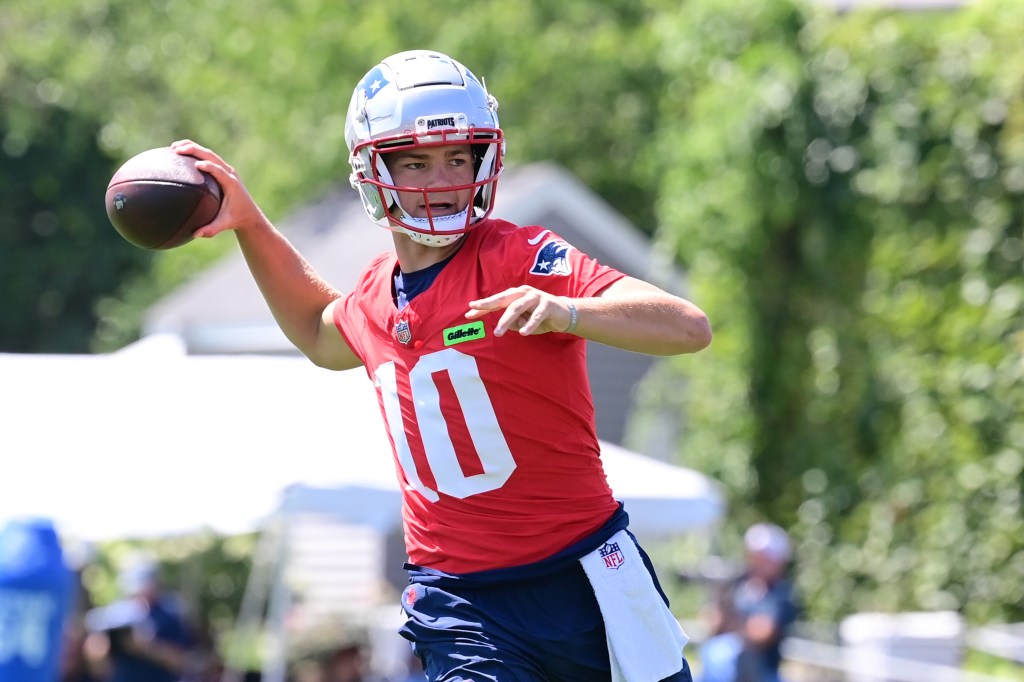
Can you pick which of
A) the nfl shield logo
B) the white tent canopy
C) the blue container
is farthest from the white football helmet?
the white tent canopy

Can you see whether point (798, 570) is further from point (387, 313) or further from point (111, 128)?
point (111, 128)

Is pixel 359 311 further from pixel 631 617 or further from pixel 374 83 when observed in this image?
pixel 631 617

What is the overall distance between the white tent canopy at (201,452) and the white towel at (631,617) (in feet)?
20.1

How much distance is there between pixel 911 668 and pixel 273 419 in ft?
16.7

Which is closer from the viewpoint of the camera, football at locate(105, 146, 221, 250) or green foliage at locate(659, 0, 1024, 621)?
football at locate(105, 146, 221, 250)

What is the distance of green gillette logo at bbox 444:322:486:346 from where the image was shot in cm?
394

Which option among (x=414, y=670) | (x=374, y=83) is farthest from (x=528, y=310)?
(x=414, y=670)

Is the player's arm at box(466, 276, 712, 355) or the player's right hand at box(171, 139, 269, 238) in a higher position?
the player's right hand at box(171, 139, 269, 238)

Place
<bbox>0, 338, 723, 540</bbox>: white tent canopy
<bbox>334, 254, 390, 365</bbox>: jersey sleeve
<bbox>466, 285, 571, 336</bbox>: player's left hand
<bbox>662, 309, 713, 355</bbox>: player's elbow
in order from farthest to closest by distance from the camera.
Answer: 1. <bbox>0, 338, 723, 540</bbox>: white tent canopy
2. <bbox>334, 254, 390, 365</bbox>: jersey sleeve
3. <bbox>662, 309, 713, 355</bbox>: player's elbow
4. <bbox>466, 285, 571, 336</bbox>: player's left hand

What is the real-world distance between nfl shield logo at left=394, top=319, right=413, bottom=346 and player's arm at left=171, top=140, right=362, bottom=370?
53cm

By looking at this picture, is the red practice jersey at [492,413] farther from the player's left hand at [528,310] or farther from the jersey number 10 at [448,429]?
the player's left hand at [528,310]

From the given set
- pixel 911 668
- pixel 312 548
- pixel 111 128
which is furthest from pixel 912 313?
pixel 111 128

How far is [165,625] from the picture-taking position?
11742 millimetres

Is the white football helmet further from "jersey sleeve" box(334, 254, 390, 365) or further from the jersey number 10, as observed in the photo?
the jersey number 10
